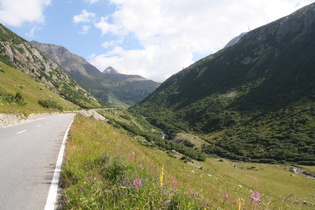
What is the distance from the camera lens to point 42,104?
1901 inches

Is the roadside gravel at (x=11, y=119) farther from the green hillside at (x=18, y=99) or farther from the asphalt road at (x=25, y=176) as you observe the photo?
the asphalt road at (x=25, y=176)

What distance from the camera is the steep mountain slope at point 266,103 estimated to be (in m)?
82.3

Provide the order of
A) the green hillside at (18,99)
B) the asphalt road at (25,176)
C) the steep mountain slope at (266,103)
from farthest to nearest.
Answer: the steep mountain slope at (266,103), the green hillside at (18,99), the asphalt road at (25,176)

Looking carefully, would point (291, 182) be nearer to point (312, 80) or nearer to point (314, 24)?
point (312, 80)

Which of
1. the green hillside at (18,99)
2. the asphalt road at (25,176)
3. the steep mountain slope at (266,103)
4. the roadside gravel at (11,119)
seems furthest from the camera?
the steep mountain slope at (266,103)

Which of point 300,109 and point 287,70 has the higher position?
point 287,70

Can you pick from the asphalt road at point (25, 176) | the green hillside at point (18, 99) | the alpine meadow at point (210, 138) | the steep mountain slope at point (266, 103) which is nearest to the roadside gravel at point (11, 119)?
the alpine meadow at point (210, 138)

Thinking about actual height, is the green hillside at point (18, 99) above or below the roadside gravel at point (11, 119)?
above

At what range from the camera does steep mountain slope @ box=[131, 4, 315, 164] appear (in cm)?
8231

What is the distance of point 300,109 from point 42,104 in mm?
115903

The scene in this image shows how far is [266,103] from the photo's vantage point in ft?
402

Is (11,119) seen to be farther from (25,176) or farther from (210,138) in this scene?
(210,138)

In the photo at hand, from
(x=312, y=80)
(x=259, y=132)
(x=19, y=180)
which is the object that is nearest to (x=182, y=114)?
(x=259, y=132)

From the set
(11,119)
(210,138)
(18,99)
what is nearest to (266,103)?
(210,138)
